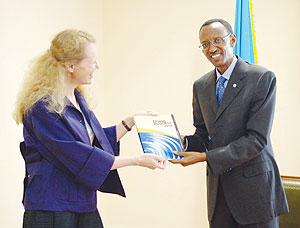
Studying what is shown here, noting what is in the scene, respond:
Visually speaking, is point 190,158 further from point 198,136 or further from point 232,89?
point 232,89

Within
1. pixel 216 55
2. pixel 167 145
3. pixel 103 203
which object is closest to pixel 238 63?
pixel 216 55

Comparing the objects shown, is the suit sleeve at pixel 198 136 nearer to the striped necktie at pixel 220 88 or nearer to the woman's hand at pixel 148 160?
the striped necktie at pixel 220 88

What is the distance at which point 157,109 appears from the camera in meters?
4.04

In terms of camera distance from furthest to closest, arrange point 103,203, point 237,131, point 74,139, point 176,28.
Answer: point 103,203, point 176,28, point 237,131, point 74,139

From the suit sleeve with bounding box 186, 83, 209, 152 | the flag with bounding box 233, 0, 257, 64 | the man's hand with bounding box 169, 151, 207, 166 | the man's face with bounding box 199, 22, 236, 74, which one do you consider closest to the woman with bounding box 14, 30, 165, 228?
the man's hand with bounding box 169, 151, 207, 166

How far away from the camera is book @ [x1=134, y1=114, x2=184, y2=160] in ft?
6.88

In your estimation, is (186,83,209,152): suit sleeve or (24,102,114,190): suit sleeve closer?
(24,102,114,190): suit sleeve

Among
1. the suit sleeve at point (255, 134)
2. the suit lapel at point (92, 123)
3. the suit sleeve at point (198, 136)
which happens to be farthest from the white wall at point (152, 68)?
the suit sleeve at point (255, 134)

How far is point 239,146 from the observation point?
1921 millimetres

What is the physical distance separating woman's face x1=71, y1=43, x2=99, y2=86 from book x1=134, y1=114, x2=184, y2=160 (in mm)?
405

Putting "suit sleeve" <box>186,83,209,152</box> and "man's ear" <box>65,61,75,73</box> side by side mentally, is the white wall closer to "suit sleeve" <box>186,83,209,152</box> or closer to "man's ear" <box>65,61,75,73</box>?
"man's ear" <box>65,61,75,73</box>

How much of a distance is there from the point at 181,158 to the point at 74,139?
0.67 meters

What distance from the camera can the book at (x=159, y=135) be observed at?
2.10 meters

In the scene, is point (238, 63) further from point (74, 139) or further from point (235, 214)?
point (74, 139)
